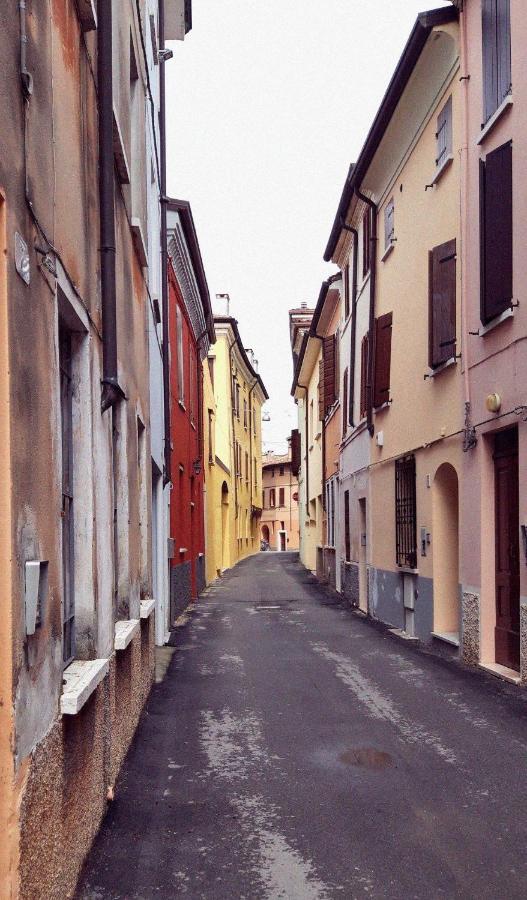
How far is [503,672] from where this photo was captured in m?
9.23

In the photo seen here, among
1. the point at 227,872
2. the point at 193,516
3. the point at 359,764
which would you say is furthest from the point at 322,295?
the point at 227,872

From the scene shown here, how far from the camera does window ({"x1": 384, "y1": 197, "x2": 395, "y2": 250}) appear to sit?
14719 millimetres

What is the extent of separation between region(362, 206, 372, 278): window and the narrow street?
8.46m

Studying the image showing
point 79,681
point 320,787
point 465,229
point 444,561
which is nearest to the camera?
point 79,681

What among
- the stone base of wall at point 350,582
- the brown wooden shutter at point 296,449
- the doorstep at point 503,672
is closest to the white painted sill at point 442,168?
the doorstep at point 503,672

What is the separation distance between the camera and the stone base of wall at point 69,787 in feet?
10.2

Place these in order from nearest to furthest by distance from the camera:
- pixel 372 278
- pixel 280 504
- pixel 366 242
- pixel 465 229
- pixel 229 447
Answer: pixel 465 229, pixel 372 278, pixel 366 242, pixel 229 447, pixel 280 504

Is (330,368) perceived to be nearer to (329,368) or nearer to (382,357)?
(329,368)

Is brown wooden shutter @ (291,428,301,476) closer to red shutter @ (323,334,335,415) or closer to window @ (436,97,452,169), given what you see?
red shutter @ (323,334,335,415)

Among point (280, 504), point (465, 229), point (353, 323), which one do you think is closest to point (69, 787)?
point (465, 229)

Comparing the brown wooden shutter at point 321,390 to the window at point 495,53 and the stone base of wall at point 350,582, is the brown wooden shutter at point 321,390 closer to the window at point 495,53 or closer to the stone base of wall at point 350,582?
the stone base of wall at point 350,582

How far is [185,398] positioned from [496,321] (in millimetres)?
10049

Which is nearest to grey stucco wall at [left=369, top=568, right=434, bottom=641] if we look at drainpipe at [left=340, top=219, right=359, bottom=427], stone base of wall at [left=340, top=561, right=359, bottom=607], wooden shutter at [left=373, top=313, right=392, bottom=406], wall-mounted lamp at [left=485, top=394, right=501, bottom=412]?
stone base of wall at [left=340, top=561, right=359, bottom=607]

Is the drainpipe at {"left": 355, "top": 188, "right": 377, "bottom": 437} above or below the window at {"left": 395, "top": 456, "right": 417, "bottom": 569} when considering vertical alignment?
above
